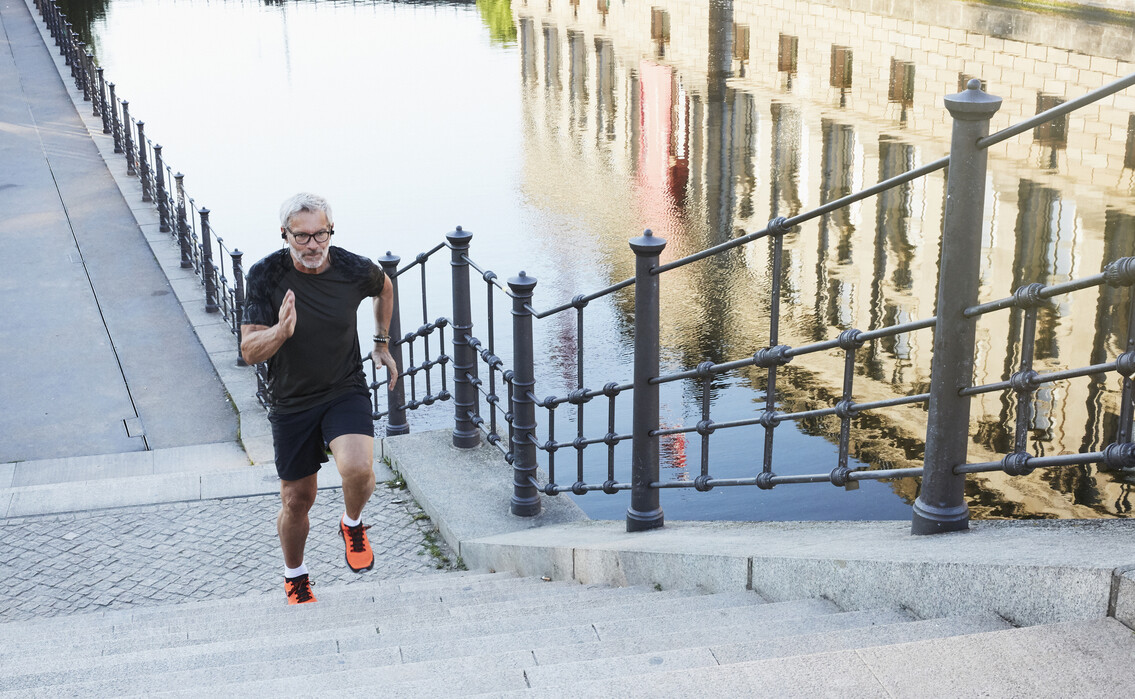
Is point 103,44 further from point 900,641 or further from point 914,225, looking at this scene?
point 900,641

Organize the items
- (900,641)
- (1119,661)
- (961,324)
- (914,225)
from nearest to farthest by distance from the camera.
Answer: (1119,661)
(900,641)
(961,324)
(914,225)

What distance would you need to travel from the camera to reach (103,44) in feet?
135

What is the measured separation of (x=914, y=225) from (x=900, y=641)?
2089 cm

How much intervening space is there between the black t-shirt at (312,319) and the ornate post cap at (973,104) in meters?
2.17

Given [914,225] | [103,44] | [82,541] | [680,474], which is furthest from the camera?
[103,44]

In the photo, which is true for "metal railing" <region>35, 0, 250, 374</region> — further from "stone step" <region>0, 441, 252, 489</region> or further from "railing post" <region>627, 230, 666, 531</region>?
"railing post" <region>627, 230, 666, 531</region>

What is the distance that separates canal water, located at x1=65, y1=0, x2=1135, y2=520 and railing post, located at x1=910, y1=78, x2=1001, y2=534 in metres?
6.76

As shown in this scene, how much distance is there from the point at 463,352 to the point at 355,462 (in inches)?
82.9

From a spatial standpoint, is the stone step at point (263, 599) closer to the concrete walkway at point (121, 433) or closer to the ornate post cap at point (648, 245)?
the concrete walkway at point (121, 433)

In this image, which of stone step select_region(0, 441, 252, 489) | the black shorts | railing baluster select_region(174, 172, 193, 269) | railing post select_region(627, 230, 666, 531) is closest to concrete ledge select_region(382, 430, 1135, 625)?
railing post select_region(627, 230, 666, 531)

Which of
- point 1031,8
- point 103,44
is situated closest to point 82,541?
point 1031,8

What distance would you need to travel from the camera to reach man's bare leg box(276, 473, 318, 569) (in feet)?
15.5

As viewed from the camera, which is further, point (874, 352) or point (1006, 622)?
point (874, 352)

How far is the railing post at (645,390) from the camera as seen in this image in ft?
15.4
